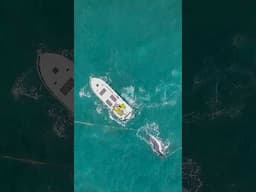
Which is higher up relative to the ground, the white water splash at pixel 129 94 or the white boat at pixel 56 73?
the white boat at pixel 56 73

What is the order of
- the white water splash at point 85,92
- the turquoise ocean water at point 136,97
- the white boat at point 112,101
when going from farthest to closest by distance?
1. the white water splash at point 85,92
2. the white boat at point 112,101
3. the turquoise ocean water at point 136,97

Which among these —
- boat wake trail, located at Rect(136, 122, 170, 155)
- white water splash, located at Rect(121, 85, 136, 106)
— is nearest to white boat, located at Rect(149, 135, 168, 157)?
boat wake trail, located at Rect(136, 122, 170, 155)

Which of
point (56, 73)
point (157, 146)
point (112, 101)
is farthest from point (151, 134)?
point (56, 73)

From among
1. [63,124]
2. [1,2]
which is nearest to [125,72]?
[63,124]

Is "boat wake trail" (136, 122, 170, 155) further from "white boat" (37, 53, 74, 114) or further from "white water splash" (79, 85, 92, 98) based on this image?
"white boat" (37, 53, 74, 114)

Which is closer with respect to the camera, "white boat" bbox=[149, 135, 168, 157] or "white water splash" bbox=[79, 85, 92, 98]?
"white boat" bbox=[149, 135, 168, 157]

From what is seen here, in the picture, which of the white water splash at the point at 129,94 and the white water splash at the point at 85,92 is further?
Result: the white water splash at the point at 85,92

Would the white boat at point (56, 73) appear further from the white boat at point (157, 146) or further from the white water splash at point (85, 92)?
the white boat at point (157, 146)

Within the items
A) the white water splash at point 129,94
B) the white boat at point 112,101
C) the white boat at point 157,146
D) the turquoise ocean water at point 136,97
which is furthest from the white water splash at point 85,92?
the white boat at point 157,146
